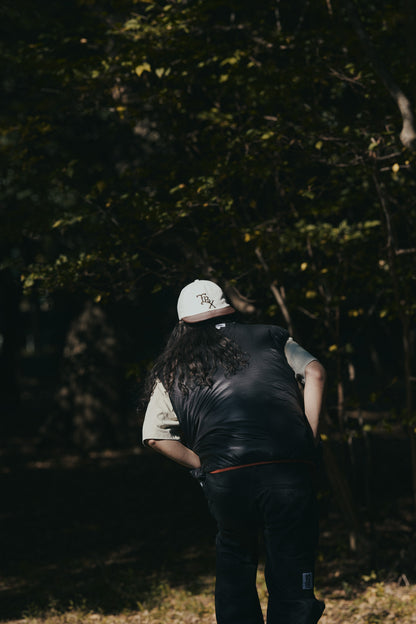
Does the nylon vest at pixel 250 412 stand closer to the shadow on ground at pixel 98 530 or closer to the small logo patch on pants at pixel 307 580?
the small logo patch on pants at pixel 307 580

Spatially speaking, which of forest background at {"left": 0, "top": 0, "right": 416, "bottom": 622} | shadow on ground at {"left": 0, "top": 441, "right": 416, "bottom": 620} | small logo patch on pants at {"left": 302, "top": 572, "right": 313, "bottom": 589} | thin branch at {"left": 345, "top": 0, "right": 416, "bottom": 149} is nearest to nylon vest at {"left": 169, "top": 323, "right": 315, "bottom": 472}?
small logo patch on pants at {"left": 302, "top": 572, "right": 313, "bottom": 589}

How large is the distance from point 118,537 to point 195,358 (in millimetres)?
6122

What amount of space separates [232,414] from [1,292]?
17.4 m

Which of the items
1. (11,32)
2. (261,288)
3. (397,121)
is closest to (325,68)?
(397,121)

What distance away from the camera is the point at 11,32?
9758 millimetres

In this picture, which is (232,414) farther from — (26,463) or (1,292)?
(1,292)

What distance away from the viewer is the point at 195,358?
343 cm

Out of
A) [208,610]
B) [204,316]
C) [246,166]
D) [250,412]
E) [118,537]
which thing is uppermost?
[246,166]

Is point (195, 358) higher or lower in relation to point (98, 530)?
higher

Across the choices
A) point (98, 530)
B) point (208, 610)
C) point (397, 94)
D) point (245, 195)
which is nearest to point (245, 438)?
point (397, 94)

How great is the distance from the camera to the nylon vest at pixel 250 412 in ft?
10.5

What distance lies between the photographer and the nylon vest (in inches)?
126

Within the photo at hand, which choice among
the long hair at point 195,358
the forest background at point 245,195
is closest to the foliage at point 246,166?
the forest background at point 245,195

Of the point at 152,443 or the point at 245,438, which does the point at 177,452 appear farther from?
the point at 245,438
